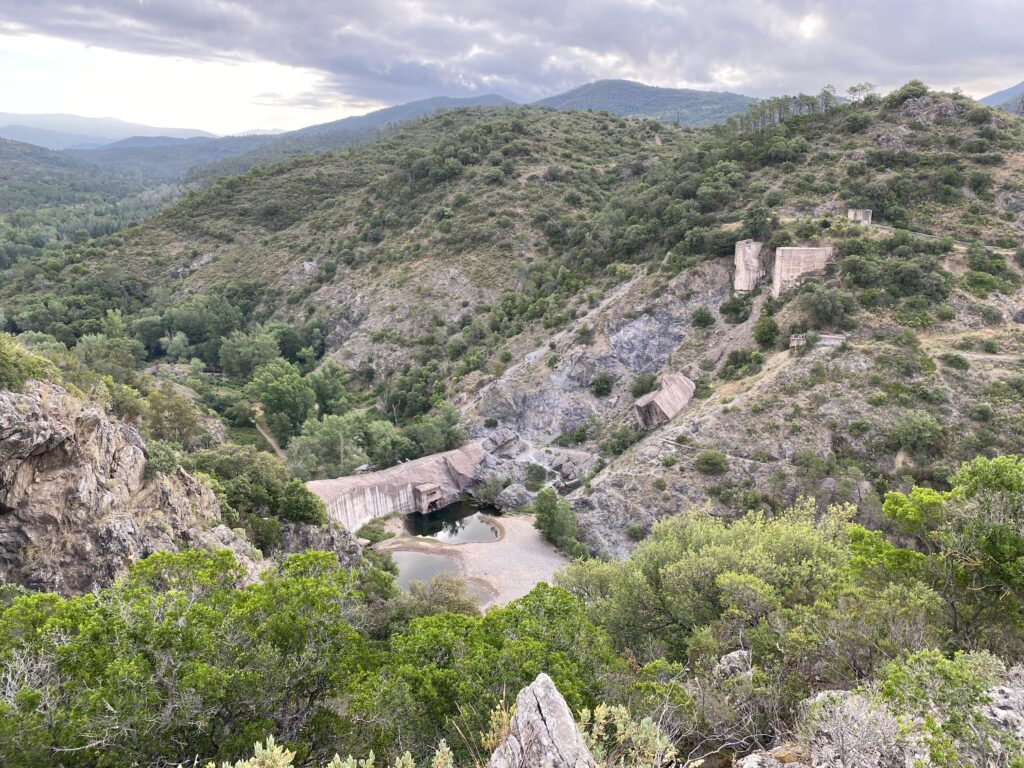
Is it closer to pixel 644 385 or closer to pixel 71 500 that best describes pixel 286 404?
pixel 644 385

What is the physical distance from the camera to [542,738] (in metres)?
7.83

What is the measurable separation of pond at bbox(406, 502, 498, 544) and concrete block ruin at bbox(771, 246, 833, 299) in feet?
100.0

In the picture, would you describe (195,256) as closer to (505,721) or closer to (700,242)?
(700,242)

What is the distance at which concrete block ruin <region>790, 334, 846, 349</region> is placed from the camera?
131ft

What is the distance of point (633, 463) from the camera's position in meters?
40.2

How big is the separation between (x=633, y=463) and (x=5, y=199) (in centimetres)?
22287

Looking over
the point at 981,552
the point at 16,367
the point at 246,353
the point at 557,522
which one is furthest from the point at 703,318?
the point at 246,353

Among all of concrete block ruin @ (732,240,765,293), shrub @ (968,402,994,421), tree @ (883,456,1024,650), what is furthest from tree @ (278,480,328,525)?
shrub @ (968,402,994,421)

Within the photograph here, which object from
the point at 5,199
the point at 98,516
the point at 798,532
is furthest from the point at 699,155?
the point at 5,199

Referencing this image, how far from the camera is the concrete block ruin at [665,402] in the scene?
1729 inches

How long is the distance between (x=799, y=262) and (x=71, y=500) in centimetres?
4780

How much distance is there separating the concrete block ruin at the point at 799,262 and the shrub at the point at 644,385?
42.3 ft

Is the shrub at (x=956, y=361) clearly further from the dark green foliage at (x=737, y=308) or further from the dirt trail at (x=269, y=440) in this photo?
the dirt trail at (x=269, y=440)

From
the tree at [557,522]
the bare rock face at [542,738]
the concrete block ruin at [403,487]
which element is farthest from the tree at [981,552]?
the concrete block ruin at [403,487]
